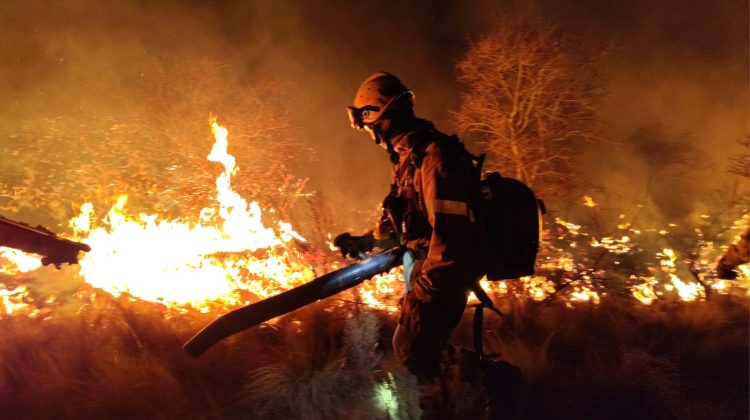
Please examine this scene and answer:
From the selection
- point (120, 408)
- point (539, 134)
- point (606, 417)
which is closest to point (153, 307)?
point (120, 408)

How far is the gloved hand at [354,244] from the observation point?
2.90 meters

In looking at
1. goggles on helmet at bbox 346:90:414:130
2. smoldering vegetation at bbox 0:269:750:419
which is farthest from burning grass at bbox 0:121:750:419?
goggles on helmet at bbox 346:90:414:130

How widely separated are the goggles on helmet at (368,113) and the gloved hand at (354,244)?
70 centimetres

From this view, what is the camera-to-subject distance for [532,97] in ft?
19.7

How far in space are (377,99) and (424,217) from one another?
627mm

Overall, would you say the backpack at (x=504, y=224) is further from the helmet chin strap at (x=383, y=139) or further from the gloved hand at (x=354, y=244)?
the gloved hand at (x=354, y=244)

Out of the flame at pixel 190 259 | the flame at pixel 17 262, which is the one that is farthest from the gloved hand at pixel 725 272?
the flame at pixel 17 262

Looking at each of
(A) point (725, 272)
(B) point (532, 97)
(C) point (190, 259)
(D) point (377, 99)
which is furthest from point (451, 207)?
(C) point (190, 259)

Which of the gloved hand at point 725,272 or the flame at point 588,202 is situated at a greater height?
the flame at point 588,202

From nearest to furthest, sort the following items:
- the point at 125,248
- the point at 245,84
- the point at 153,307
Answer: the point at 153,307
the point at 125,248
the point at 245,84

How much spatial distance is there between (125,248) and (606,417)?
5429 millimetres

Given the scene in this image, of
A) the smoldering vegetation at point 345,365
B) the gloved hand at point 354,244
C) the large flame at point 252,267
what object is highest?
the large flame at point 252,267

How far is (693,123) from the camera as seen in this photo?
26.9 ft

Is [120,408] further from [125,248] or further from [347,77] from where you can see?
[347,77]
